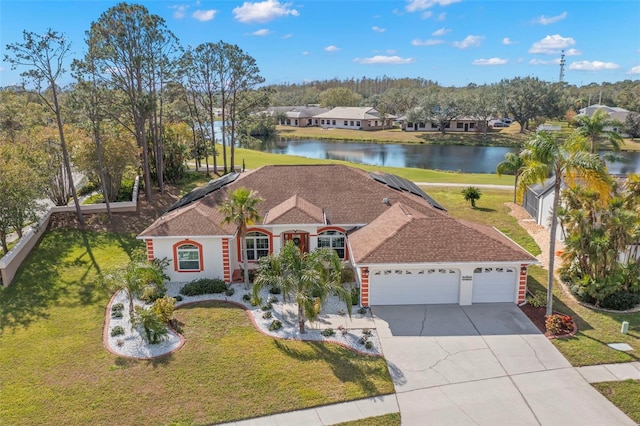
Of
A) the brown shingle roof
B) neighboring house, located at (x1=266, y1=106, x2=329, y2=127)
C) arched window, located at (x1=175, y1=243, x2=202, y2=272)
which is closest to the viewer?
arched window, located at (x1=175, y1=243, x2=202, y2=272)

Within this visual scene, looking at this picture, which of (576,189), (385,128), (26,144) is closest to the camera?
(576,189)

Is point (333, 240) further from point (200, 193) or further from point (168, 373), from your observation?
point (168, 373)

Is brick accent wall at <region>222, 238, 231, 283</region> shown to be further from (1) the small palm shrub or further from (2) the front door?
(1) the small palm shrub

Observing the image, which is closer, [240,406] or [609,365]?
[240,406]

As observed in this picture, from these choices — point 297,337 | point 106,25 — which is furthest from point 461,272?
point 106,25

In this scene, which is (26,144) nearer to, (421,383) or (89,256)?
(89,256)

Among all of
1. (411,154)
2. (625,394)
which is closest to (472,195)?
Result: (625,394)

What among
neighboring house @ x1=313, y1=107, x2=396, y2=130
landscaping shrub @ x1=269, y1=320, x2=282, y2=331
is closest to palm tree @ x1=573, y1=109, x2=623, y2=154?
landscaping shrub @ x1=269, y1=320, x2=282, y2=331

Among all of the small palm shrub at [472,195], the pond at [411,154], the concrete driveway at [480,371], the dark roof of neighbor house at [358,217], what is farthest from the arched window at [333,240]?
Answer: the pond at [411,154]
